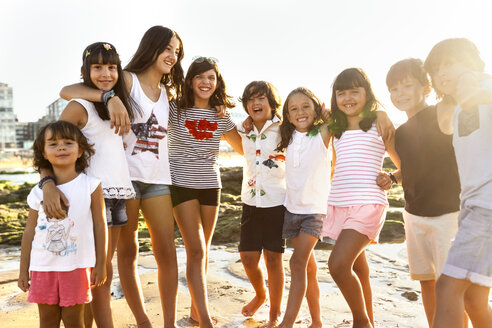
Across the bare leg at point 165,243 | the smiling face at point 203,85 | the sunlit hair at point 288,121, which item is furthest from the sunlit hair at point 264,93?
the bare leg at point 165,243

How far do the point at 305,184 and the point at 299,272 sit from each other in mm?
663

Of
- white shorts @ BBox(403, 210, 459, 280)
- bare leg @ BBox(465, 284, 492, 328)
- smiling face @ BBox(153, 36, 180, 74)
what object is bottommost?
bare leg @ BBox(465, 284, 492, 328)

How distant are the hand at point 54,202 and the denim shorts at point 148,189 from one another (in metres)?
0.61

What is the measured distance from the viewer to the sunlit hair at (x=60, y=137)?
9.11 ft

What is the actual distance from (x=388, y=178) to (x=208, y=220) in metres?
1.43

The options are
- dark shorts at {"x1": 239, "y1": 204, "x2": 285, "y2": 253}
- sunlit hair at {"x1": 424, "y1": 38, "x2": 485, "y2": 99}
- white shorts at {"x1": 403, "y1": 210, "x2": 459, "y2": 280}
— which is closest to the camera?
sunlit hair at {"x1": 424, "y1": 38, "x2": 485, "y2": 99}

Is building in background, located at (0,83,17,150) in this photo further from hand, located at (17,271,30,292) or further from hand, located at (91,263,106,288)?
hand, located at (91,263,106,288)

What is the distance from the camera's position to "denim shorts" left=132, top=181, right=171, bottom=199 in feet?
10.6

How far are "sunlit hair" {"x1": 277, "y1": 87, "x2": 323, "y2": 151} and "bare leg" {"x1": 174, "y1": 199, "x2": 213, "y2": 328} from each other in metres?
0.87

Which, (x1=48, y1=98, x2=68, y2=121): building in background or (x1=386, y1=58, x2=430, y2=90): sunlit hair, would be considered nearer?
(x1=386, y1=58, x2=430, y2=90): sunlit hair

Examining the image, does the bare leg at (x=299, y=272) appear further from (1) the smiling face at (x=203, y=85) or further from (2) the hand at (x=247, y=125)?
(1) the smiling face at (x=203, y=85)

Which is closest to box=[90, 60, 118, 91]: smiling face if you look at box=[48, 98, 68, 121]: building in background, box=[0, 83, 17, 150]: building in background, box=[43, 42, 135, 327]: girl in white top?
box=[43, 42, 135, 327]: girl in white top

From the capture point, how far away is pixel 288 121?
3.76 m

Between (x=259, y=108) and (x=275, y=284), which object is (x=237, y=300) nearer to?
(x=275, y=284)
